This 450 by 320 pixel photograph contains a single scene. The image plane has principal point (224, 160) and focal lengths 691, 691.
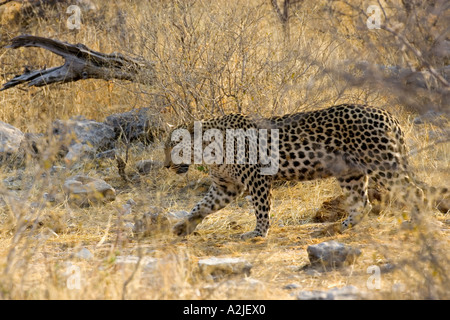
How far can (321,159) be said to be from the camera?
6355 mm

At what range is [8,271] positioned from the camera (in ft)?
14.0

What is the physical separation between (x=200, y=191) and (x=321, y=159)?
7.28ft

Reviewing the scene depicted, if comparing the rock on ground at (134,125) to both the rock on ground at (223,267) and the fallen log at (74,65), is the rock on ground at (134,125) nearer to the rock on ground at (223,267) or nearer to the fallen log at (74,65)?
the fallen log at (74,65)

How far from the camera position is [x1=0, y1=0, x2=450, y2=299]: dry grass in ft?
14.1

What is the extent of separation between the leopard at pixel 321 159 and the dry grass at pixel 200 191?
0.79 ft

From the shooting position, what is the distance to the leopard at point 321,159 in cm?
625

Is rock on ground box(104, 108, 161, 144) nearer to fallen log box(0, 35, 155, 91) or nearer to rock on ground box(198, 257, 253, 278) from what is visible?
fallen log box(0, 35, 155, 91)

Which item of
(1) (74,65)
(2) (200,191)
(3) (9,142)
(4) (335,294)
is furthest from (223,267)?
(1) (74,65)

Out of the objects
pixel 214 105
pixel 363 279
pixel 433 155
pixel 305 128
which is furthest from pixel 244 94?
pixel 363 279

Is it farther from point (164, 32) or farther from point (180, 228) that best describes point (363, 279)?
point (164, 32)

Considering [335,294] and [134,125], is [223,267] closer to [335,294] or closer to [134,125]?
[335,294]

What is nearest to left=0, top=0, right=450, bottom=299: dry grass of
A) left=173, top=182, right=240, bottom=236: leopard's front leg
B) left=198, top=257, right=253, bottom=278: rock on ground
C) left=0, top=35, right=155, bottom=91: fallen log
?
left=198, top=257, right=253, bottom=278: rock on ground

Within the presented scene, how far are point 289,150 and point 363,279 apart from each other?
192 cm

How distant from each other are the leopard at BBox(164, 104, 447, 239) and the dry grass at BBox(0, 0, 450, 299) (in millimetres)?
239
